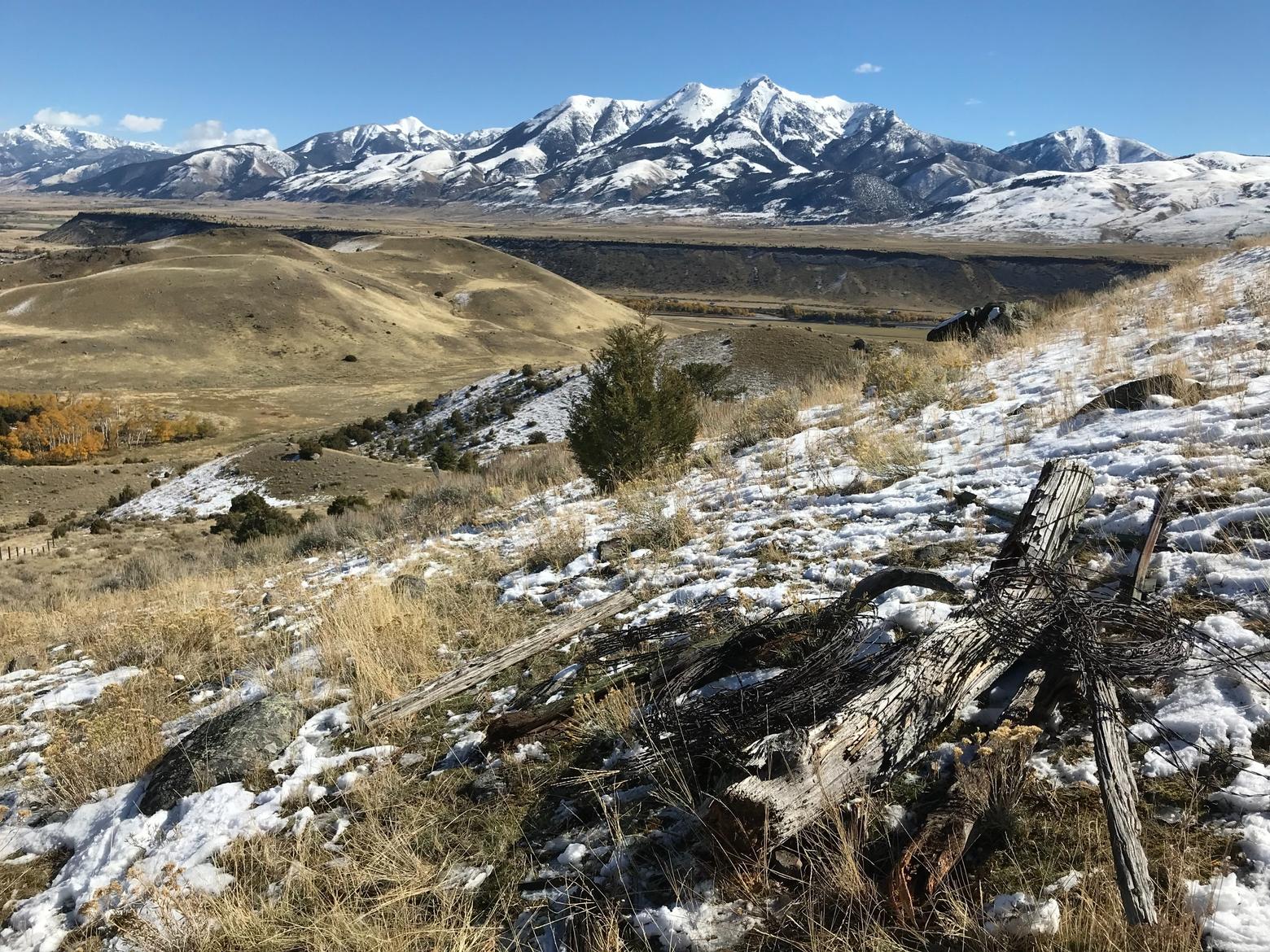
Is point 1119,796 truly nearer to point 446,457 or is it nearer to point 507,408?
point 446,457

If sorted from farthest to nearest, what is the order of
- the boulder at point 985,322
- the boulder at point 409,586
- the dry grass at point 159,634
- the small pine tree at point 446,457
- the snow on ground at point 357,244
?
1. the snow on ground at point 357,244
2. the small pine tree at point 446,457
3. the boulder at point 985,322
4. the boulder at point 409,586
5. the dry grass at point 159,634

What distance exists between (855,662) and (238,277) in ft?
267

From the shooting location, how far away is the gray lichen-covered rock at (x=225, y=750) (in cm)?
378

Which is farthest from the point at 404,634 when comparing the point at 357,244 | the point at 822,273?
the point at 357,244

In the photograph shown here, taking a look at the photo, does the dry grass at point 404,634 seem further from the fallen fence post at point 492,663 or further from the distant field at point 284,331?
the distant field at point 284,331

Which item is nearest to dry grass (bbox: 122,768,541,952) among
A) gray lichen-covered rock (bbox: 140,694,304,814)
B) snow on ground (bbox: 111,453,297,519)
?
gray lichen-covered rock (bbox: 140,694,304,814)

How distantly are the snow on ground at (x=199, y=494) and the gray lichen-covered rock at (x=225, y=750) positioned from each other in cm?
2440

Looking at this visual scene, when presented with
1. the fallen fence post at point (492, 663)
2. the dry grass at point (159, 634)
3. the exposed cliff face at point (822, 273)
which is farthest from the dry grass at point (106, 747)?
the exposed cliff face at point (822, 273)

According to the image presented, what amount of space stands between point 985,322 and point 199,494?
2942cm

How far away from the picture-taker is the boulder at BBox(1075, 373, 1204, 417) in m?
6.73

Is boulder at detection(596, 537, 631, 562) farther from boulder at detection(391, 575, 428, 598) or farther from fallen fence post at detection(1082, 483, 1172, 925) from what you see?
fallen fence post at detection(1082, 483, 1172, 925)

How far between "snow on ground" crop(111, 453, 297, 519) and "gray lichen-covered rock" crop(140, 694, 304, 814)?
80.0ft

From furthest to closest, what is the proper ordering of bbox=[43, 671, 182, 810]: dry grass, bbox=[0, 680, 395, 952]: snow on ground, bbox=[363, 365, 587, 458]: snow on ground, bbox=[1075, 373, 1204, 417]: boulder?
bbox=[363, 365, 587, 458]: snow on ground → bbox=[1075, 373, 1204, 417]: boulder → bbox=[43, 671, 182, 810]: dry grass → bbox=[0, 680, 395, 952]: snow on ground

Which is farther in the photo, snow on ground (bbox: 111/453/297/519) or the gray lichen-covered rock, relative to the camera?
snow on ground (bbox: 111/453/297/519)
